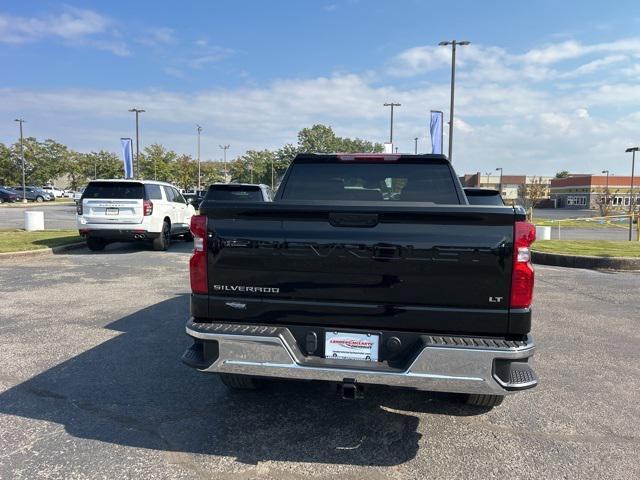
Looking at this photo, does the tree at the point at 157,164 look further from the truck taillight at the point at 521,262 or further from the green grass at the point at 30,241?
the truck taillight at the point at 521,262

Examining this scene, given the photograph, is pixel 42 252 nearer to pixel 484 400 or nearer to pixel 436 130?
pixel 484 400

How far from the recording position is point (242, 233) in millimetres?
3051

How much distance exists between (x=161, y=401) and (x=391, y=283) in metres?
2.16

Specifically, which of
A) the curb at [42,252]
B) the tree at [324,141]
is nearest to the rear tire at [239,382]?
the curb at [42,252]

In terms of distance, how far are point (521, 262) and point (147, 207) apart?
1109 centimetres

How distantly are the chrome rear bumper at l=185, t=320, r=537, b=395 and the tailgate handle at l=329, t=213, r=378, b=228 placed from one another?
2.46 ft

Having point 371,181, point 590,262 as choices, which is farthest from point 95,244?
point 590,262

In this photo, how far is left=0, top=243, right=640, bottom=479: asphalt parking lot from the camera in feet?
9.76

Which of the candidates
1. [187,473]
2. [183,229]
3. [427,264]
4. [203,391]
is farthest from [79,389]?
[183,229]

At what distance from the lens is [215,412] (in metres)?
3.68

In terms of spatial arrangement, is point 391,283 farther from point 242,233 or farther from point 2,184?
point 2,184

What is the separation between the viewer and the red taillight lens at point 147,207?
485 inches

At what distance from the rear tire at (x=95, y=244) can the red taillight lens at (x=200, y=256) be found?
10.9 metres

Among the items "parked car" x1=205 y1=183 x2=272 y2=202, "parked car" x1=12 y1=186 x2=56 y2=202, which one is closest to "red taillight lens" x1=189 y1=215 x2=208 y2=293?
"parked car" x1=205 y1=183 x2=272 y2=202
